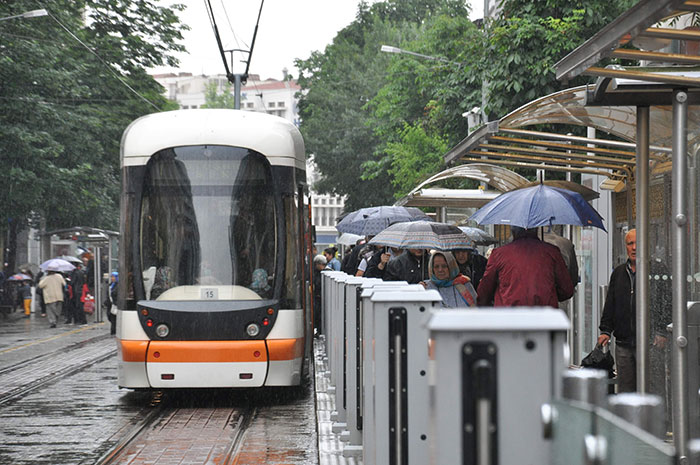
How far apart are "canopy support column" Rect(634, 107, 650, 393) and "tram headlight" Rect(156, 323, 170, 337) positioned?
633 cm

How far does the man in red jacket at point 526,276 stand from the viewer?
9.43 metres

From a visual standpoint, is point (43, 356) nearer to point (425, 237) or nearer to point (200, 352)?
point (200, 352)

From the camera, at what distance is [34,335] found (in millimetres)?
27016

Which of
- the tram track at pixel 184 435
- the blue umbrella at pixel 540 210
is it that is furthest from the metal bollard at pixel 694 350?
the tram track at pixel 184 435

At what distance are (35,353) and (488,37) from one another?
9573mm

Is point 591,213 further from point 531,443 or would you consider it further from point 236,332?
Result: point 531,443

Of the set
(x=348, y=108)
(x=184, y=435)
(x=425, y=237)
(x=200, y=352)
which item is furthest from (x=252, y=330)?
(x=348, y=108)

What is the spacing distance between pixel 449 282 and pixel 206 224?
3.10 meters

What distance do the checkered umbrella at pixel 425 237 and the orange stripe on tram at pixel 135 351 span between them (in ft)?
10.4

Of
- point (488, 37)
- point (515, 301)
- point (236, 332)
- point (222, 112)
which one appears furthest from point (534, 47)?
point (515, 301)

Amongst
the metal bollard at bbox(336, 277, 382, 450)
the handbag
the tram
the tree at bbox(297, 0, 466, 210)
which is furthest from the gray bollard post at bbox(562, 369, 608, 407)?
the tree at bbox(297, 0, 466, 210)

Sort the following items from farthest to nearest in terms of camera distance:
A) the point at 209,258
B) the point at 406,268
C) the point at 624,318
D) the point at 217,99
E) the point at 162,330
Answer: the point at 217,99 < the point at 406,268 < the point at 209,258 < the point at 162,330 < the point at 624,318

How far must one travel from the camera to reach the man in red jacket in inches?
371

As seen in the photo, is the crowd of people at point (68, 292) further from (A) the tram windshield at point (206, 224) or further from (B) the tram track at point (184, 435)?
(B) the tram track at point (184, 435)
